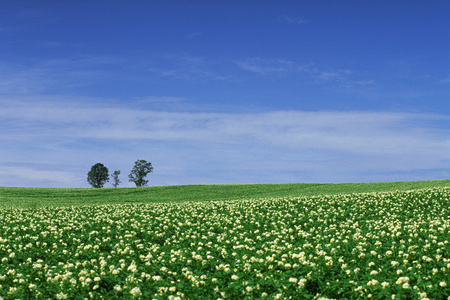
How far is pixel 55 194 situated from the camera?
50719 millimetres

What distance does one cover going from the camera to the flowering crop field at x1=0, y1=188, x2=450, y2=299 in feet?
30.1

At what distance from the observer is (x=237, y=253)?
1327 centimetres

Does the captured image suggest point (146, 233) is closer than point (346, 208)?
Yes

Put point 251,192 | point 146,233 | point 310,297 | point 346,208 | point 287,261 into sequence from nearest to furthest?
1. point 310,297
2. point 287,261
3. point 146,233
4. point 346,208
5. point 251,192

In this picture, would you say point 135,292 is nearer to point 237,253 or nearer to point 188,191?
point 237,253

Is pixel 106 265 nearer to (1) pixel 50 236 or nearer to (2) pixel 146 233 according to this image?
(2) pixel 146 233

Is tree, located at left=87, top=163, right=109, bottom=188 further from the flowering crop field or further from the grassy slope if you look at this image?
the flowering crop field

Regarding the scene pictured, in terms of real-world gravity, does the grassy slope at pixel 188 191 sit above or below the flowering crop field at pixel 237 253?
above

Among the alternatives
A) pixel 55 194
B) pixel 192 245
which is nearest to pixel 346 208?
pixel 192 245

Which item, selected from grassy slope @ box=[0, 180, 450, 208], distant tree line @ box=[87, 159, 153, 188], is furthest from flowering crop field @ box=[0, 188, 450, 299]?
distant tree line @ box=[87, 159, 153, 188]

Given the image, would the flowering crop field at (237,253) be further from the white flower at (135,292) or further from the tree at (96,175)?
the tree at (96,175)

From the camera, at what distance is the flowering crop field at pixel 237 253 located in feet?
30.1

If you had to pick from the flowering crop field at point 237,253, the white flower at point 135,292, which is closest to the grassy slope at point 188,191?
the flowering crop field at point 237,253

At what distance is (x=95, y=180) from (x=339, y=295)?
315ft
